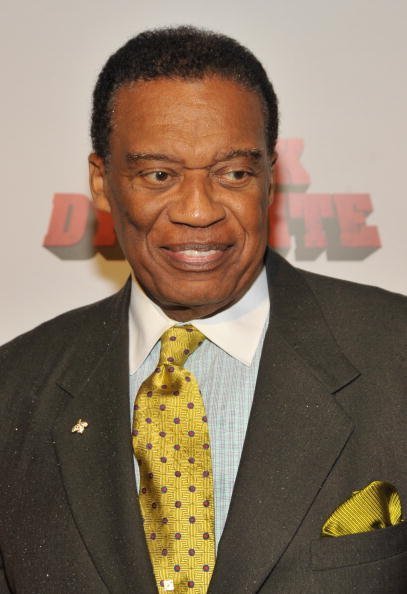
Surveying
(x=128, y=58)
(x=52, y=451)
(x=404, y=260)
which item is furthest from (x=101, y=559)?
(x=404, y=260)

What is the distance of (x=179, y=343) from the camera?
1859 mm

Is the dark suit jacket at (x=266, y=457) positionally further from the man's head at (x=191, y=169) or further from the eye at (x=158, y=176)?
the eye at (x=158, y=176)

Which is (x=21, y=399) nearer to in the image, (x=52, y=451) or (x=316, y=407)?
(x=52, y=451)

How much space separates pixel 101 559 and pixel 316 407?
1.43 feet

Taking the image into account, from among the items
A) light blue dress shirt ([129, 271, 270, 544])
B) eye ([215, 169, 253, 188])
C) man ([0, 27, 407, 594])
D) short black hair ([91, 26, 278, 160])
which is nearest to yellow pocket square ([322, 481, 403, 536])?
man ([0, 27, 407, 594])

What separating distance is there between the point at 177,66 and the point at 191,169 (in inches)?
7.7

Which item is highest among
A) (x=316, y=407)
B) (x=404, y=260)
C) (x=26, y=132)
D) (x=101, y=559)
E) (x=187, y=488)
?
(x=26, y=132)

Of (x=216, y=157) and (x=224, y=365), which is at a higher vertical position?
(x=216, y=157)

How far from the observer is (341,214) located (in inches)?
93.7

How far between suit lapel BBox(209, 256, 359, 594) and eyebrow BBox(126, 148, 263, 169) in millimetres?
307

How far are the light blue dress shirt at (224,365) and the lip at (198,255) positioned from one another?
0.43 ft

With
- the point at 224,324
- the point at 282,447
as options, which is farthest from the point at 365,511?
the point at 224,324

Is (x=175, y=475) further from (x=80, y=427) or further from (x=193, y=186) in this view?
(x=193, y=186)

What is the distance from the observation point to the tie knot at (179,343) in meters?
1.84
